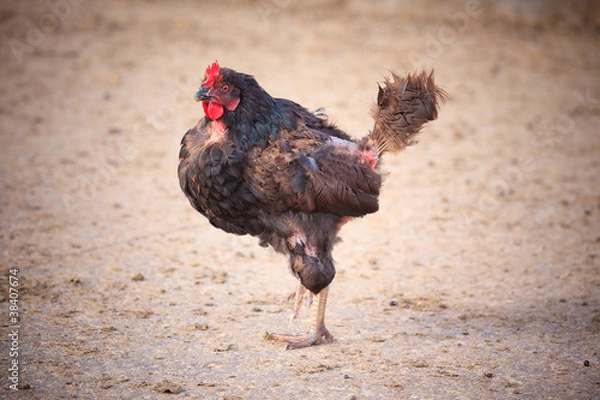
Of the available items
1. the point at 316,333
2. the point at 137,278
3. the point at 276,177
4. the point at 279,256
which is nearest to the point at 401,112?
the point at 276,177

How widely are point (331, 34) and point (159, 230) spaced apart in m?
7.44

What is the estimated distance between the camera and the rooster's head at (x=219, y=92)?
4.12 metres

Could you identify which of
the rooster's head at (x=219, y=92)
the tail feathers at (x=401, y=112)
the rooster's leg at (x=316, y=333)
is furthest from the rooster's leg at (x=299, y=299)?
the rooster's head at (x=219, y=92)

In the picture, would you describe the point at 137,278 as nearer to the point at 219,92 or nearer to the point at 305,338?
the point at 305,338

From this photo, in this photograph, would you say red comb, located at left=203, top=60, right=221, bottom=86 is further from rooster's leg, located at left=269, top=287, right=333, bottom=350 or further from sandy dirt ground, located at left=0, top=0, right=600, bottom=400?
rooster's leg, located at left=269, top=287, right=333, bottom=350

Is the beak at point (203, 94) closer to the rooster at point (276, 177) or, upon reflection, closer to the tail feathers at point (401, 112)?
the rooster at point (276, 177)

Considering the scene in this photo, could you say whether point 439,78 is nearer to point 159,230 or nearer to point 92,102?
point 92,102

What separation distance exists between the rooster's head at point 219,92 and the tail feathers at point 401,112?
1.00 m

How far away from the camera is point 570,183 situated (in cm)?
757

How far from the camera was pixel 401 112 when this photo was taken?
15.0ft

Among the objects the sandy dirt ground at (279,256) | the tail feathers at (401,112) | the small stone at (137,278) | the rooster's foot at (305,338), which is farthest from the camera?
the small stone at (137,278)

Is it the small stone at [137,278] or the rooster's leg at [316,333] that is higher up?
the small stone at [137,278]

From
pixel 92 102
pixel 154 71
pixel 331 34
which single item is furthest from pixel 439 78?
pixel 92 102

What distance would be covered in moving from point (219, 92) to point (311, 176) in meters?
0.76
